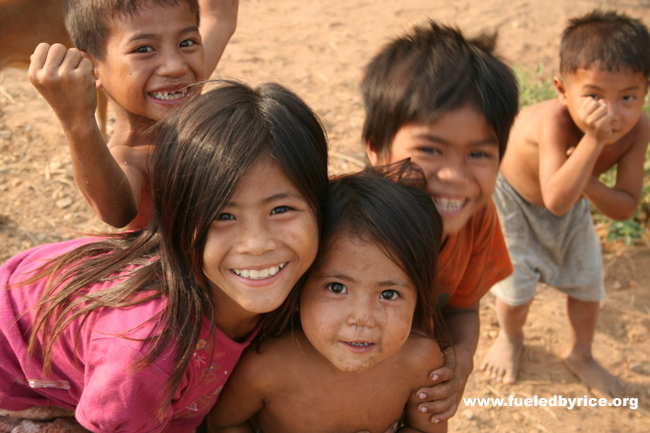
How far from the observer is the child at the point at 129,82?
1.88 m

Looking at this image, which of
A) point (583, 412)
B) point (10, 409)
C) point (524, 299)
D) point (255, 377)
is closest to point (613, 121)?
point (524, 299)

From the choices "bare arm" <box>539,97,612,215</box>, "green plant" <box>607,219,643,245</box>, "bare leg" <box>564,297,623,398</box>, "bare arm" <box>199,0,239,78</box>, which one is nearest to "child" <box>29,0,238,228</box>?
"bare arm" <box>199,0,239,78</box>

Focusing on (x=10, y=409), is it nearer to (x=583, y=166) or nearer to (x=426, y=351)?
(x=426, y=351)

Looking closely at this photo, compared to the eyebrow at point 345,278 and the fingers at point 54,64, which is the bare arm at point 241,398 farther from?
the fingers at point 54,64

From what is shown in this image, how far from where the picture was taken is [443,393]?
216 centimetres

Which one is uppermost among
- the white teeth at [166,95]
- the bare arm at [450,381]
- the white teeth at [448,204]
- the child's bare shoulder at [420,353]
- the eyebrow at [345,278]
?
the white teeth at [166,95]

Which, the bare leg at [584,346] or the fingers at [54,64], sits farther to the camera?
the bare leg at [584,346]

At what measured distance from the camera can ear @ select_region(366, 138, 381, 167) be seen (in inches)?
92.7

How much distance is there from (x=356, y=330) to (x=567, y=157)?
1.61 meters

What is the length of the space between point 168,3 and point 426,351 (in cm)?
134

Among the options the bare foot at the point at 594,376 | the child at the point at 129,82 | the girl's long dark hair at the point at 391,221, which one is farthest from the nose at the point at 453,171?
the bare foot at the point at 594,376

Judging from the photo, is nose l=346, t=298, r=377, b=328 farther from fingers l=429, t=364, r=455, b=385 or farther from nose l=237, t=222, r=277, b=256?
fingers l=429, t=364, r=455, b=385

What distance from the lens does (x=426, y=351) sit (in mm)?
2133

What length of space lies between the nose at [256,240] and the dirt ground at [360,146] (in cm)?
65
